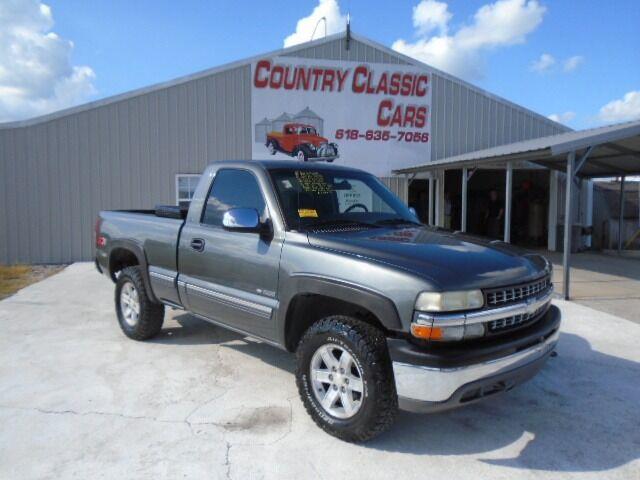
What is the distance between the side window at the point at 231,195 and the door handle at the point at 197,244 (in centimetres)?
18

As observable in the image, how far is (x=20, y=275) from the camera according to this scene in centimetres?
1050

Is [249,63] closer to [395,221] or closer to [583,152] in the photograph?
[583,152]

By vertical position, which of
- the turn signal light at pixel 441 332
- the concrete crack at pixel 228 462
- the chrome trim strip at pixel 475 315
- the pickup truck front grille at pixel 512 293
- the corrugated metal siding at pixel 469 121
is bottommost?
the concrete crack at pixel 228 462

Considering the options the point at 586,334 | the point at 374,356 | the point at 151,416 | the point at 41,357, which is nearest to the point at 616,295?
the point at 586,334

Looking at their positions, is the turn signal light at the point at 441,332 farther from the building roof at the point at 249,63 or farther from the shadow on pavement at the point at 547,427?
the building roof at the point at 249,63

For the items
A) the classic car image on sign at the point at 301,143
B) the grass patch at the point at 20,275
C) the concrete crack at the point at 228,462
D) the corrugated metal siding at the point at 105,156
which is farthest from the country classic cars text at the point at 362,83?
the concrete crack at the point at 228,462

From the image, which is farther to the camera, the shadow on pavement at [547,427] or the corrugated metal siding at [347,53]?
the corrugated metal siding at [347,53]

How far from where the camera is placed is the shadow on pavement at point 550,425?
122 inches

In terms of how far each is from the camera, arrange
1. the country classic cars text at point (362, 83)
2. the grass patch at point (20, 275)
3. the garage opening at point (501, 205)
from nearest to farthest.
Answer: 1. the grass patch at point (20, 275)
2. the country classic cars text at point (362, 83)
3. the garage opening at point (501, 205)

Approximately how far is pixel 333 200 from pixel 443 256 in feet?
4.17

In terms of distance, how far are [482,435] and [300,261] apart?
1.72 m

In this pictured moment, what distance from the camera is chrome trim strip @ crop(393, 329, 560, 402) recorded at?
8.99 feet

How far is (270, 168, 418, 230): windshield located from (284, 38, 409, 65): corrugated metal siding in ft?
32.8

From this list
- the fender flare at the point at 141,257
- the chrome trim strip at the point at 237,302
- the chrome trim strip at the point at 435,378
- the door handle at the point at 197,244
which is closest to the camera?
the chrome trim strip at the point at 435,378
